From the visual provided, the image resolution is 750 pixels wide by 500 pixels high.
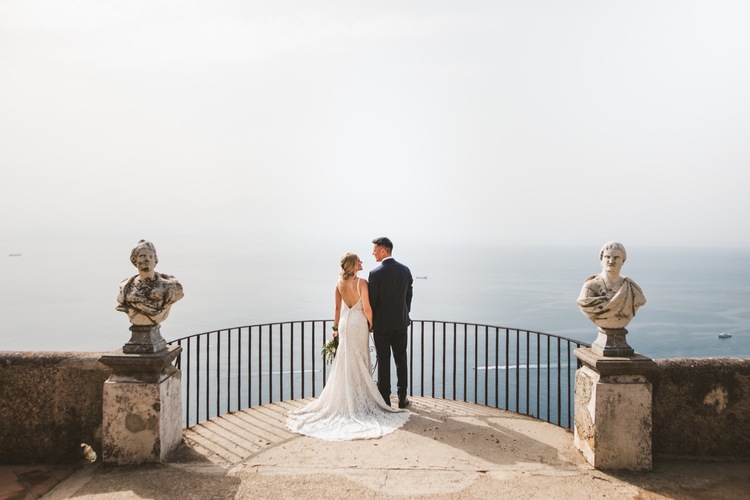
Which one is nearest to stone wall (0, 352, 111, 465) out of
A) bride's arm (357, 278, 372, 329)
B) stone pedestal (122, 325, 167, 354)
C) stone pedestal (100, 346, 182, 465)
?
stone pedestal (100, 346, 182, 465)

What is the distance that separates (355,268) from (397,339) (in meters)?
1.11

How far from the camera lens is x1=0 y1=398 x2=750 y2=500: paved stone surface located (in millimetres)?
Answer: 3926

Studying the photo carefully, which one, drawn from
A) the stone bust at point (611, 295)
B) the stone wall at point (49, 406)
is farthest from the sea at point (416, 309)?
the stone bust at point (611, 295)

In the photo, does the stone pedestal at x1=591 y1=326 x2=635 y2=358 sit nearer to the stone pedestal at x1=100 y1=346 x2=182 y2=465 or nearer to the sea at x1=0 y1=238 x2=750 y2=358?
the stone pedestal at x1=100 y1=346 x2=182 y2=465

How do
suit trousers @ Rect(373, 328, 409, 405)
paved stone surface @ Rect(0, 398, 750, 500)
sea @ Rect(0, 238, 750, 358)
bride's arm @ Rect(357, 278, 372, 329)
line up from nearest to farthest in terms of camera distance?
paved stone surface @ Rect(0, 398, 750, 500) → bride's arm @ Rect(357, 278, 372, 329) → suit trousers @ Rect(373, 328, 409, 405) → sea @ Rect(0, 238, 750, 358)

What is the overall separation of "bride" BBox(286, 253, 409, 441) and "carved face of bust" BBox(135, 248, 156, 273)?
213cm

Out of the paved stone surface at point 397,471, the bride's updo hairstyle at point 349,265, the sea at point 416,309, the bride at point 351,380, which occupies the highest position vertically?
the bride's updo hairstyle at point 349,265

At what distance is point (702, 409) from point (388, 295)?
3520mm

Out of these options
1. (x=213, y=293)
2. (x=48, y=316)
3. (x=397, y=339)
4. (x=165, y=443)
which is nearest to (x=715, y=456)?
(x=397, y=339)

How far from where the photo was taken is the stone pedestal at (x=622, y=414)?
433 centimetres

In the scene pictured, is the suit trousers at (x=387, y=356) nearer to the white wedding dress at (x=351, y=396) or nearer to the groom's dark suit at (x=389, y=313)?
the groom's dark suit at (x=389, y=313)

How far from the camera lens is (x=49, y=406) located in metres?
4.61

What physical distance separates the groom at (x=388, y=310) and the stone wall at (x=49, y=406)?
10.1 ft

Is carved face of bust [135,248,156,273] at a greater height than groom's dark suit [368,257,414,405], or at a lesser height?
greater
